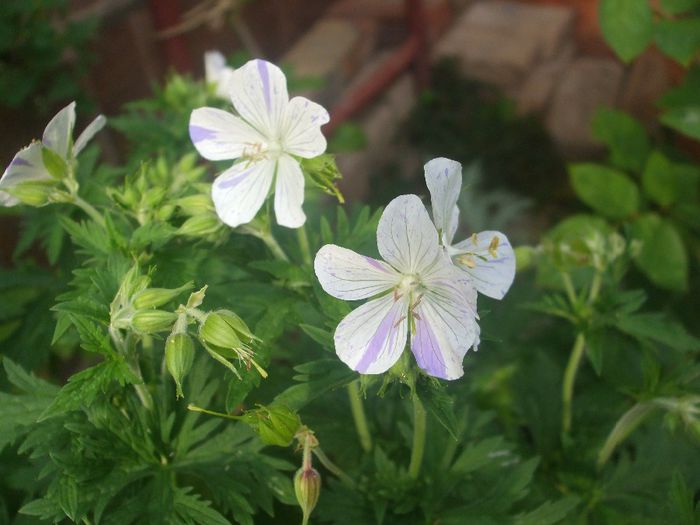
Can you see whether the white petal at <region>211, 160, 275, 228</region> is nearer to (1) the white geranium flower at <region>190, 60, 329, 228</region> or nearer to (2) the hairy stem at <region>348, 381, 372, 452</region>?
(1) the white geranium flower at <region>190, 60, 329, 228</region>

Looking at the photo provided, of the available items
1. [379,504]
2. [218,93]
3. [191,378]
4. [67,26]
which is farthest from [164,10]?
[379,504]

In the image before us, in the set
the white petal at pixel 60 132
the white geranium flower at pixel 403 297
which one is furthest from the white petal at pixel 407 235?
the white petal at pixel 60 132

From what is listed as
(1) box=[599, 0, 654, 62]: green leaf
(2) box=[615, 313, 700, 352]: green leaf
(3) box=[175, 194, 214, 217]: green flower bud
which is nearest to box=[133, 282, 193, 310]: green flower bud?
(3) box=[175, 194, 214, 217]: green flower bud

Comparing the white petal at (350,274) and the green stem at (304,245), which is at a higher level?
the white petal at (350,274)

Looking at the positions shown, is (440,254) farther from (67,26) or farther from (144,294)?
(67,26)

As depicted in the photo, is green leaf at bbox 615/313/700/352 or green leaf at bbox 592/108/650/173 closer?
green leaf at bbox 615/313/700/352

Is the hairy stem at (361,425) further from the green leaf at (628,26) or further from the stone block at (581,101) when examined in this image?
the stone block at (581,101)
